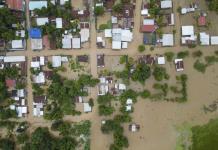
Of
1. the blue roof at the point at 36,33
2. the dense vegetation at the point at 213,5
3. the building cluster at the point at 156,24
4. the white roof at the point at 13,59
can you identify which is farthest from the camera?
the white roof at the point at 13,59

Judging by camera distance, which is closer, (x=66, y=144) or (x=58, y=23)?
(x=66, y=144)

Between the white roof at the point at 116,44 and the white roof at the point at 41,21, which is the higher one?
the white roof at the point at 41,21

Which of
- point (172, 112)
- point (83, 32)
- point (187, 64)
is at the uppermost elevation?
point (83, 32)

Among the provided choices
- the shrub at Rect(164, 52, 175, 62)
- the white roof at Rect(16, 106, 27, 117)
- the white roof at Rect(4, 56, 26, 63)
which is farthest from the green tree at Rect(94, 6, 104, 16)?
the white roof at Rect(16, 106, 27, 117)

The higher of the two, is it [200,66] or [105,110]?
[200,66]

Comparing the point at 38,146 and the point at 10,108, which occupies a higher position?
the point at 10,108

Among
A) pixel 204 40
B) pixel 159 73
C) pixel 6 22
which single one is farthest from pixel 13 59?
pixel 204 40

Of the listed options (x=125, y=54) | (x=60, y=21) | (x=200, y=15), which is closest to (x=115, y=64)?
(x=125, y=54)

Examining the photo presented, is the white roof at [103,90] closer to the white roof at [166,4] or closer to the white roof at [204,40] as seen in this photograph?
the white roof at [166,4]

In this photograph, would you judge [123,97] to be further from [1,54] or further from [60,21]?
[1,54]

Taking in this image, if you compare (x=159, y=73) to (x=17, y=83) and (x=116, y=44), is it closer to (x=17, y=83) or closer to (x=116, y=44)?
(x=116, y=44)

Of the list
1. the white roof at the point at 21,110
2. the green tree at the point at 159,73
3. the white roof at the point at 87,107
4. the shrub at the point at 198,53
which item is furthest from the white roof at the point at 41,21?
the shrub at the point at 198,53
